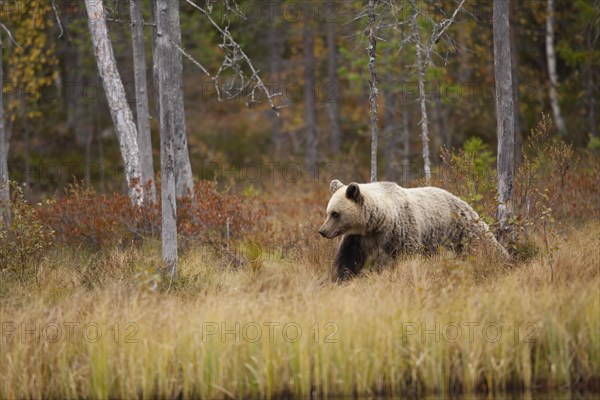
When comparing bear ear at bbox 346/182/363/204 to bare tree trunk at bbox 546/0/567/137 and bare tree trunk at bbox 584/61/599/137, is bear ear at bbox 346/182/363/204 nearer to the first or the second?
bare tree trunk at bbox 584/61/599/137

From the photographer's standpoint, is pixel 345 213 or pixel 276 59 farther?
pixel 276 59

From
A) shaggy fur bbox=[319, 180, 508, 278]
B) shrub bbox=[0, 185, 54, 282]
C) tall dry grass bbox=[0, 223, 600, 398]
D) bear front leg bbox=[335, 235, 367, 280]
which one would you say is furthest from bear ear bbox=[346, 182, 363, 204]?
shrub bbox=[0, 185, 54, 282]

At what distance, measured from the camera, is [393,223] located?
1007 centimetres

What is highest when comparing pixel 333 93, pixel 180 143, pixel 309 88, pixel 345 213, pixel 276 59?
pixel 276 59

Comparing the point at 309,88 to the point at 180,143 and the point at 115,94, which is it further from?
the point at 115,94

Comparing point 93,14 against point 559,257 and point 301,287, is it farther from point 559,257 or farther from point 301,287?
point 559,257

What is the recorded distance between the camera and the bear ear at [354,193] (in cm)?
977

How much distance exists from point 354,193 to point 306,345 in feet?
9.98

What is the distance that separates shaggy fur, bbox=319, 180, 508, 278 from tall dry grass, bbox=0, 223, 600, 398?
6.35 ft

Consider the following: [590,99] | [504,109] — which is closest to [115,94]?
[504,109]

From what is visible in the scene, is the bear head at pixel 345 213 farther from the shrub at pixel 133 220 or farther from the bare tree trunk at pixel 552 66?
the bare tree trunk at pixel 552 66

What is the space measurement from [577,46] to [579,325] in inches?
703

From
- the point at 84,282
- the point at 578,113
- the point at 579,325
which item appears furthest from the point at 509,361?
the point at 578,113

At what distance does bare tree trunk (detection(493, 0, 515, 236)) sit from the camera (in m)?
10.9
